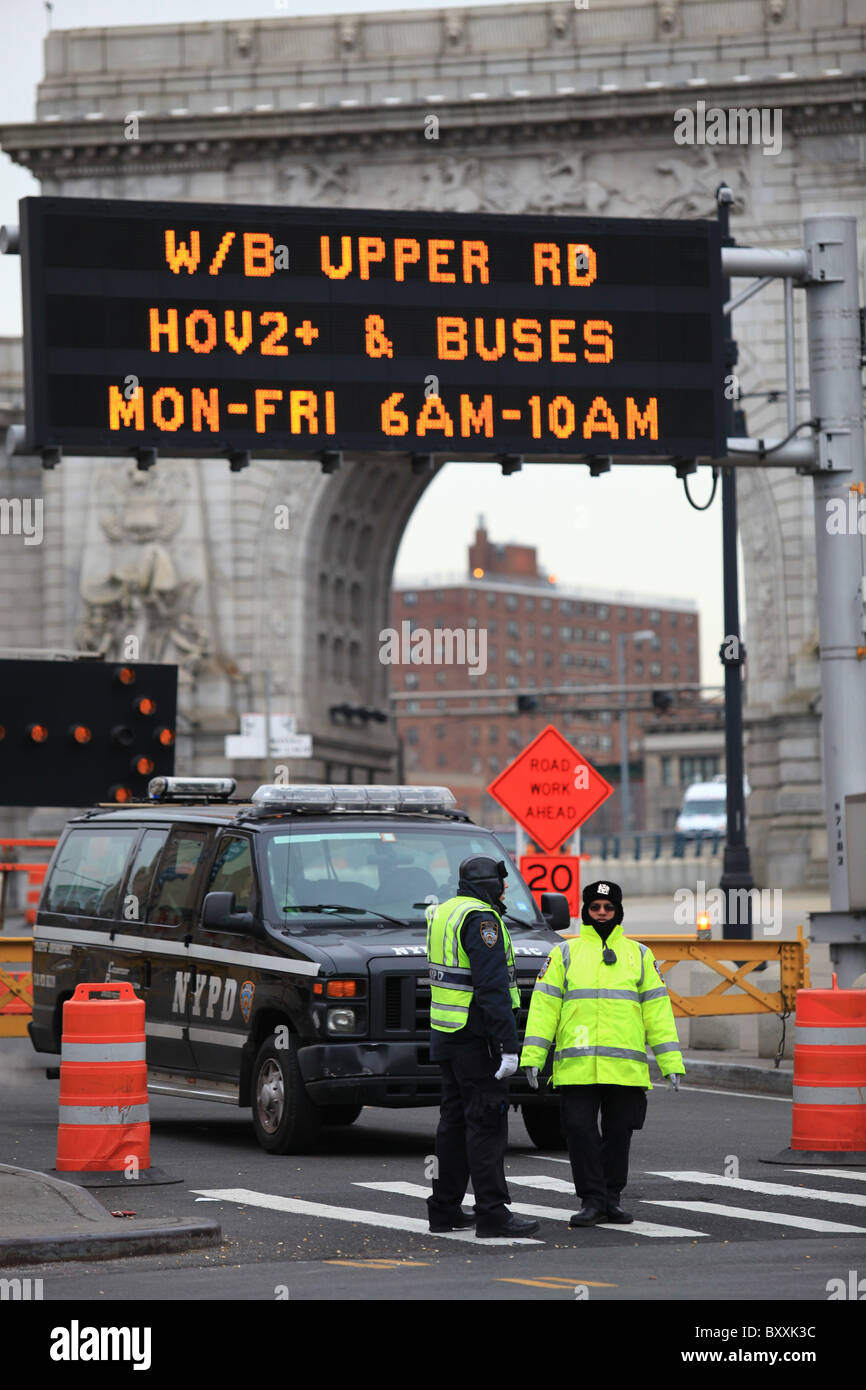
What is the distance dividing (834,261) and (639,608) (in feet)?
515

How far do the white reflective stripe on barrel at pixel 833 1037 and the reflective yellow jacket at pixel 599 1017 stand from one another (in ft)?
8.09

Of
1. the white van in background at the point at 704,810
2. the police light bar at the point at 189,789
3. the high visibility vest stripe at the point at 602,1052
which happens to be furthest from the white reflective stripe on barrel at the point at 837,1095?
the white van in background at the point at 704,810

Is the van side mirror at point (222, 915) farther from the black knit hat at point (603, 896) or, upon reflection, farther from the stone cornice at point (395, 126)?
the stone cornice at point (395, 126)

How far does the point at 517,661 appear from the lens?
6344 inches

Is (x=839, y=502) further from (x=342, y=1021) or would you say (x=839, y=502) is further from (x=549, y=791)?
(x=342, y=1021)

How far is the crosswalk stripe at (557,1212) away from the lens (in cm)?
1141

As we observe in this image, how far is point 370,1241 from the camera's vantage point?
11195 millimetres

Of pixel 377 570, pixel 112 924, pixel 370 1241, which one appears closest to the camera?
pixel 370 1241

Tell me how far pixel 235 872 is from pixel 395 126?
35.6 m

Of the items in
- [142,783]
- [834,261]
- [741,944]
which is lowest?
[741,944]

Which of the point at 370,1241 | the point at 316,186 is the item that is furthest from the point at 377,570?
the point at 370,1241

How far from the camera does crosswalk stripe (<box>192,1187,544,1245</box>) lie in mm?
11266
